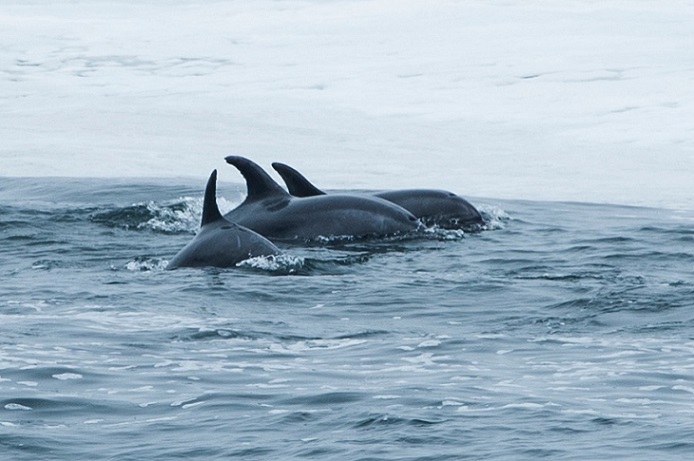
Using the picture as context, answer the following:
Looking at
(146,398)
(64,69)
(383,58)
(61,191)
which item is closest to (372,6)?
(383,58)

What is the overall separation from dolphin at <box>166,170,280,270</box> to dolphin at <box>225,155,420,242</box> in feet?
4.35

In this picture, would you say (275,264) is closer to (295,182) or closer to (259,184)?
(259,184)

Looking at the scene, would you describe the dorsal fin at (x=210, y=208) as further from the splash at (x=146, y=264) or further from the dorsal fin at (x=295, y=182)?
the dorsal fin at (x=295, y=182)

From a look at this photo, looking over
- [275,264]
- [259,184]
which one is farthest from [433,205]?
[275,264]

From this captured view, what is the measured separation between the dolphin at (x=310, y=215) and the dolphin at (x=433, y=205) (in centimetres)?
29

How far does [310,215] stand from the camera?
49.2 ft

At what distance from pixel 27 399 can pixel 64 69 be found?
1855 cm

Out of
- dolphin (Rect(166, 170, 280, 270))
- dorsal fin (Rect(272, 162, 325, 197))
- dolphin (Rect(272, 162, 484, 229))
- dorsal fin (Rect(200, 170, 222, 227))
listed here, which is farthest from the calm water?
dorsal fin (Rect(272, 162, 325, 197))

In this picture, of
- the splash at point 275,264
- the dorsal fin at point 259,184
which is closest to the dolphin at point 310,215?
the dorsal fin at point 259,184

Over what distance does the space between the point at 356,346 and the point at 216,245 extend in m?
3.25

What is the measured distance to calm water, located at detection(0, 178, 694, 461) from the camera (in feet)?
26.2

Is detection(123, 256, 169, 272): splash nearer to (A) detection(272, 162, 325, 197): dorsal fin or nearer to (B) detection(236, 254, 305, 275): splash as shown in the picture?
(B) detection(236, 254, 305, 275): splash

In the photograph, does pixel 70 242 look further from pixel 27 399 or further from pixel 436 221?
pixel 27 399

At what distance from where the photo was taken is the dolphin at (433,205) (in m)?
15.6
